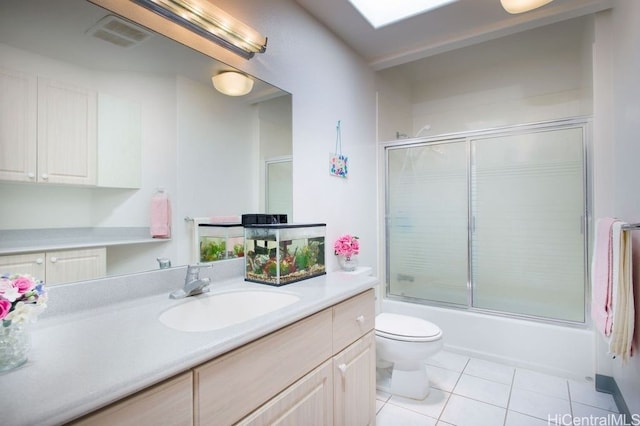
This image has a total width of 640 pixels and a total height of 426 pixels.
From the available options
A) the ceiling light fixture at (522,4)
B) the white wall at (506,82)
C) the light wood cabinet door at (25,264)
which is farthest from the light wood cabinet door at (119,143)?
the white wall at (506,82)

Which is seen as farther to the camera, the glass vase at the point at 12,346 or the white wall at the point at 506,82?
the white wall at the point at 506,82

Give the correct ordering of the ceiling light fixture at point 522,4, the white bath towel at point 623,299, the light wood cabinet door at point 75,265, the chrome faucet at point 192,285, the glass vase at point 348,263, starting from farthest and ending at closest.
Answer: the glass vase at point 348,263, the ceiling light fixture at point 522,4, the white bath towel at point 623,299, the chrome faucet at point 192,285, the light wood cabinet door at point 75,265

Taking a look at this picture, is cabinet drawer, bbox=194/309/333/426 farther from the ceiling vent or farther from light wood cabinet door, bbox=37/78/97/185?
the ceiling vent

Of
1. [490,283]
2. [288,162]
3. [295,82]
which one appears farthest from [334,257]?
[490,283]

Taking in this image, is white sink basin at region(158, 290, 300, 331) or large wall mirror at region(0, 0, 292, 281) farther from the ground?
large wall mirror at region(0, 0, 292, 281)

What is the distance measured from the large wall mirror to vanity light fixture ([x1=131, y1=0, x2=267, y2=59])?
0.10m

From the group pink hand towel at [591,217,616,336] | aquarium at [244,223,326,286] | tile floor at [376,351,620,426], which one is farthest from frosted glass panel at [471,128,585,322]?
aquarium at [244,223,326,286]

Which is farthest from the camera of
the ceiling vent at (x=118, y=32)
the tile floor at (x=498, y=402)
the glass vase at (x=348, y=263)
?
the glass vase at (x=348, y=263)

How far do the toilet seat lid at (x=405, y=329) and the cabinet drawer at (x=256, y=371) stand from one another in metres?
0.86

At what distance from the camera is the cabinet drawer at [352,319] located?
53.2 inches

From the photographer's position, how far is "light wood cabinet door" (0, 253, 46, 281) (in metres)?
0.95

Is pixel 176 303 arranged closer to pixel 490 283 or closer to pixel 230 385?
pixel 230 385

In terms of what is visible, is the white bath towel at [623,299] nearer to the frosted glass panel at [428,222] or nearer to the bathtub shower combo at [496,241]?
the bathtub shower combo at [496,241]

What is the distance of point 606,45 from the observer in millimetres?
2045
